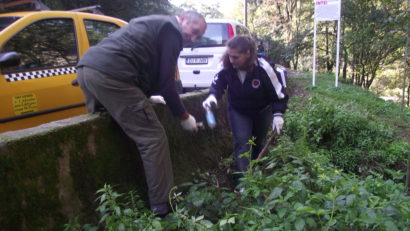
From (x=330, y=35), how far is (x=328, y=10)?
9.57 metres

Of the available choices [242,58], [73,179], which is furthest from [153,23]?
[73,179]

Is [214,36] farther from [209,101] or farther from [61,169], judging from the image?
[61,169]

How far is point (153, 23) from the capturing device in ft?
8.76

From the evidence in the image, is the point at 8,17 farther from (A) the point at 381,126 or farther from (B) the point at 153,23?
(A) the point at 381,126

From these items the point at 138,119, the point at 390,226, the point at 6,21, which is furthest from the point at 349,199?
the point at 6,21

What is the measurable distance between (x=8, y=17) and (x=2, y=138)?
2.24 metres

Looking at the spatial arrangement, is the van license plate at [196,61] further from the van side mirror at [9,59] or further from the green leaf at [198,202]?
the green leaf at [198,202]

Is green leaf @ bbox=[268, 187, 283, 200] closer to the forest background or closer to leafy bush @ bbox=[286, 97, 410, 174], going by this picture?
leafy bush @ bbox=[286, 97, 410, 174]

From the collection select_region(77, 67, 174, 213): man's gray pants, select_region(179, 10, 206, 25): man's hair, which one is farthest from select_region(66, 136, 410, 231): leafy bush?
select_region(179, 10, 206, 25): man's hair

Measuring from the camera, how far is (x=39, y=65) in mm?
3652

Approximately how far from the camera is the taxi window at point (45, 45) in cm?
350

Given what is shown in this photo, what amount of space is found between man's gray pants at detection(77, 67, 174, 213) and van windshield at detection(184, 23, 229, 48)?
15.6ft

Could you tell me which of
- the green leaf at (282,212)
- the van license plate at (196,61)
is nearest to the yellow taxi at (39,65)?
the green leaf at (282,212)

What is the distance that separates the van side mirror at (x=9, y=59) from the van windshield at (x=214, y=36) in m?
4.38
